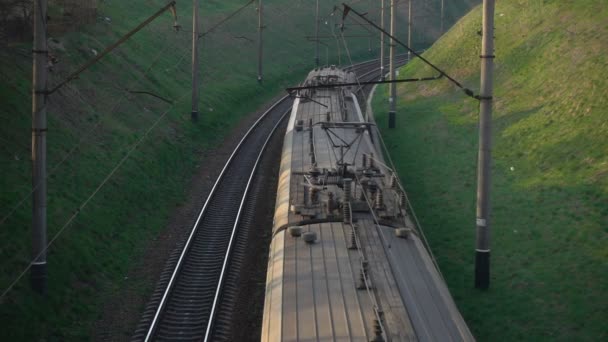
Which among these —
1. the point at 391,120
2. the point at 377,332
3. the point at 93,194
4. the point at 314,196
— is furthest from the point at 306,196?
the point at 391,120

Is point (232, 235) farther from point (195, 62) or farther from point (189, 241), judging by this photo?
point (195, 62)

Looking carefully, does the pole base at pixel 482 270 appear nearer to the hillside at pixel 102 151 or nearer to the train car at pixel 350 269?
the train car at pixel 350 269

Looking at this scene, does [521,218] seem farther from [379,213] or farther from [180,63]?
[180,63]

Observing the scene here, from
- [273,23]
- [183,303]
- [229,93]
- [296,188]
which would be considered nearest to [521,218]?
[296,188]

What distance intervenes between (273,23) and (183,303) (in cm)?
5543

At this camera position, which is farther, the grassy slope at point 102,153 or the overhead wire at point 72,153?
the grassy slope at point 102,153

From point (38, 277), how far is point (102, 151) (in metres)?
9.74

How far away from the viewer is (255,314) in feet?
51.1

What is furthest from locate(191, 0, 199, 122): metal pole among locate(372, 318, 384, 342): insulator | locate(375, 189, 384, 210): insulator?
locate(372, 318, 384, 342): insulator

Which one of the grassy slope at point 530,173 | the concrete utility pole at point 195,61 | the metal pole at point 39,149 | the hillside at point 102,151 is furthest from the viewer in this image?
the concrete utility pole at point 195,61

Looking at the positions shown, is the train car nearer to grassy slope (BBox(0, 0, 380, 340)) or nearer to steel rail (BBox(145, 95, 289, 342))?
steel rail (BBox(145, 95, 289, 342))

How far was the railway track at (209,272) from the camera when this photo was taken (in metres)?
14.8

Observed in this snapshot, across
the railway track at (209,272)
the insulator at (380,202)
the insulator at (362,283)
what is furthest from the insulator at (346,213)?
the railway track at (209,272)

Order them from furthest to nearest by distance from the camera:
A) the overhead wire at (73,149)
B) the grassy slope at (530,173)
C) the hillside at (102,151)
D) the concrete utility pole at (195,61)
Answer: the concrete utility pole at (195,61)
the overhead wire at (73,149)
the hillside at (102,151)
the grassy slope at (530,173)
